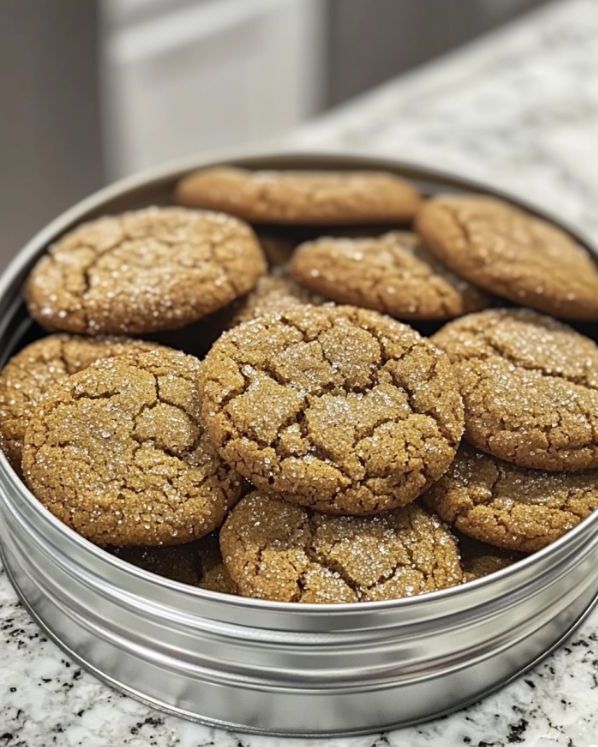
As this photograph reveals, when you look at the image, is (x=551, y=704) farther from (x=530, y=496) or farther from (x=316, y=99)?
(x=316, y=99)

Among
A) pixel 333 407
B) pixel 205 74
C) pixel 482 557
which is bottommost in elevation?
pixel 205 74

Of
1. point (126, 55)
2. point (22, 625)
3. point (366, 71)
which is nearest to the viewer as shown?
point (22, 625)

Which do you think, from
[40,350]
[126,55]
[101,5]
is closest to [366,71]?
[126,55]

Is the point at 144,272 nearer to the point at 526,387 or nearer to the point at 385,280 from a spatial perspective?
the point at 385,280

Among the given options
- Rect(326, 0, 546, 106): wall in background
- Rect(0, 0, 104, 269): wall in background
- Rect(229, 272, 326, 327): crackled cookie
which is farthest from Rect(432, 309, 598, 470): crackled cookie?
Rect(326, 0, 546, 106): wall in background

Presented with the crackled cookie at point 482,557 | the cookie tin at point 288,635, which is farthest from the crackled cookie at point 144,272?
the crackled cookie at point 482,557

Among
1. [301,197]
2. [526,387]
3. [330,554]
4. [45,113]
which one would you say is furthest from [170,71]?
[330,554]
